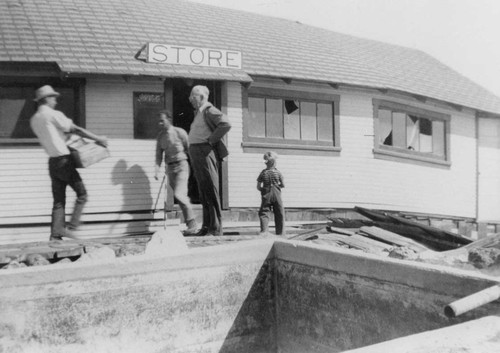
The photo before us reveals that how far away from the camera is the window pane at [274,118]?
37.9 ft

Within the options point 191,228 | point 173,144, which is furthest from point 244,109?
point 191,228

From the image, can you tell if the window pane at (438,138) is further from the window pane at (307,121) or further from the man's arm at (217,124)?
the man's arm at (217,124)

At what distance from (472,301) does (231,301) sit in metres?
2.21

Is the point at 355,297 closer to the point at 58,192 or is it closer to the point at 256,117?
the point at 58,192

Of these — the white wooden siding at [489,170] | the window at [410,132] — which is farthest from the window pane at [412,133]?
the white wooden siding at [489,170]

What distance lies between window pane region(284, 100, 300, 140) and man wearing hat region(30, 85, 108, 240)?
5.25m

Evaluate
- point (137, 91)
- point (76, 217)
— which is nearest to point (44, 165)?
point (137, 91)

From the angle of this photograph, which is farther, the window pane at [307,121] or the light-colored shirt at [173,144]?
the window pane at [307,121]

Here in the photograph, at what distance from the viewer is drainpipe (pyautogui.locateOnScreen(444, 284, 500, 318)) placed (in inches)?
92.0

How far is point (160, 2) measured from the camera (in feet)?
45.1

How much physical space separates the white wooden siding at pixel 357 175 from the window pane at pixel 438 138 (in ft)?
1.02

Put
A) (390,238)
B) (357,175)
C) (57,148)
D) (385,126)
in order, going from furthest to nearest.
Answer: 1. (385,126)
2. (357,175)
3. (390,238)
4. (57,148)

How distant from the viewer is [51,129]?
705 cm

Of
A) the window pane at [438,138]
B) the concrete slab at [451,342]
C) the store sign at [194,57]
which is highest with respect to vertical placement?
the store sign at [194,57]
